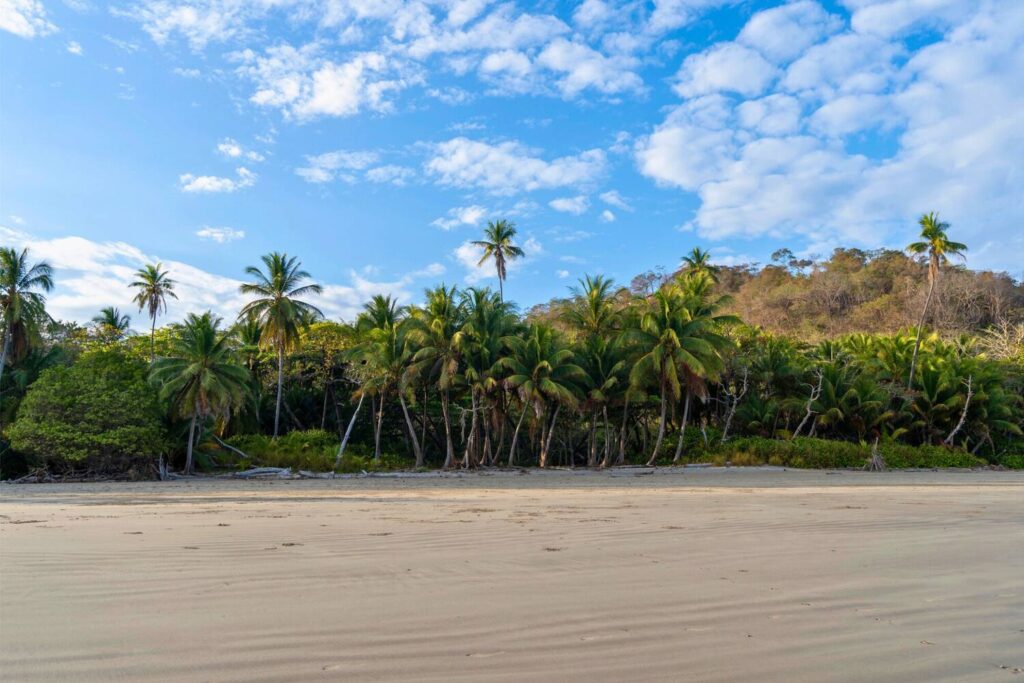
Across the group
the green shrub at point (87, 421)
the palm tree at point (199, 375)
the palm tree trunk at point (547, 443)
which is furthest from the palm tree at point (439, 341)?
the green shrub at point (87, 421)

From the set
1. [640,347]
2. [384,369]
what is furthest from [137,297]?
[640,347]

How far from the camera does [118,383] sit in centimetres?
2470

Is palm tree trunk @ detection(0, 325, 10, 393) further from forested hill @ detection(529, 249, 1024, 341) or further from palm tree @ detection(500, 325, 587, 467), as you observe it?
forested hill @ detection(529, 249, 1024, 341)

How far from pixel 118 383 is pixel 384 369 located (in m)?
10.6

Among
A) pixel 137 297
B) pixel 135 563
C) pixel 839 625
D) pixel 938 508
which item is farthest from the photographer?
pixel 137 297

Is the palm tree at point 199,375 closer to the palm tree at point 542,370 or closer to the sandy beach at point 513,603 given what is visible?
the palm tree at point 542,370

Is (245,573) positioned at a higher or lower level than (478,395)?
lower

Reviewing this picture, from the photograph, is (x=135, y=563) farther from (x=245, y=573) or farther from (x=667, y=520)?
(x=667, y=520)

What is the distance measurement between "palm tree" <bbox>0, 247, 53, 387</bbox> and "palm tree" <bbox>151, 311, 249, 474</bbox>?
610 cm

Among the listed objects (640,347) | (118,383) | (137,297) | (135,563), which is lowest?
(135,563)

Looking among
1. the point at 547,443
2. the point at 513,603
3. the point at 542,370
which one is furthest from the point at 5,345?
the point at 513,603

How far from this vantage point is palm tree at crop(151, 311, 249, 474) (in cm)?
2574

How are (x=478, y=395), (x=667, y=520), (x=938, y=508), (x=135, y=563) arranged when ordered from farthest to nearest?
(x=478, y=395), (x=938, y=508), (x=667, y=520), (x=135, y=563)

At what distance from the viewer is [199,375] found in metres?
26.1
